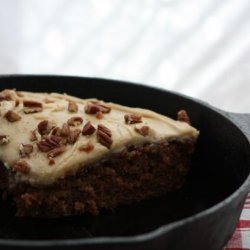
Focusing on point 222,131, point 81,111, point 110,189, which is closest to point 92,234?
point 110,189

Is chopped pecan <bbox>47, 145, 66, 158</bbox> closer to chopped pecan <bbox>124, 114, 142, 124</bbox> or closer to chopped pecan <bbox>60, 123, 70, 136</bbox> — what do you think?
chopped pecan <bbox>60, 123, 70, 136</bbox>

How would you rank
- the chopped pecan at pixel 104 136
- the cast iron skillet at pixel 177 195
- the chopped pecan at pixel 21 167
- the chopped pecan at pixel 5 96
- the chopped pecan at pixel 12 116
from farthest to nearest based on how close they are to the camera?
the chopped pecan at pixel 5 96 → the chopped pecan at pixel 12 116 → the chopped pecan at pixel 104 136 → the chopped pecan at pixel 21 167 → the cast iron skillet at pixel 177 195

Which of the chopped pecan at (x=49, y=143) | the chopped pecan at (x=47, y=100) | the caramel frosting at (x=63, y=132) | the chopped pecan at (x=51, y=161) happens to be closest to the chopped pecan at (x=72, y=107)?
the caramel frosting at (x=63, y=132)

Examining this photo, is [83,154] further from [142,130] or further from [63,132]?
[142,130]

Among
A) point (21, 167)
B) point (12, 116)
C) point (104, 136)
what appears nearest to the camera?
point (21, 167)

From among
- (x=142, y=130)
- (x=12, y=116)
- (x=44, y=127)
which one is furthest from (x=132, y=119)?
(x=12, y=116)

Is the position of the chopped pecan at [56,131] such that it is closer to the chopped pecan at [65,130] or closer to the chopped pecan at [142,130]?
the chopped pecan at [65,130]

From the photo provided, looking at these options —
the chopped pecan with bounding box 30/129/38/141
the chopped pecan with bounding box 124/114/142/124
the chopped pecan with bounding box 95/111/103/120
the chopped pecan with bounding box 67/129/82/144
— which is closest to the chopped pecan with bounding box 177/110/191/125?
the chopped pecan with bounding box 124/114/142/124

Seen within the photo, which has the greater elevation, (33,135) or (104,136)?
(104,136)
